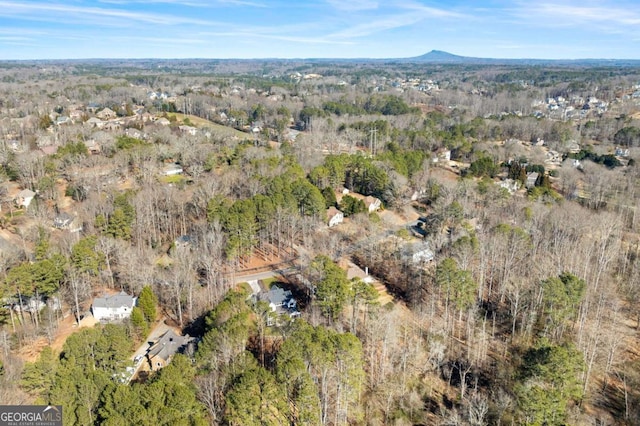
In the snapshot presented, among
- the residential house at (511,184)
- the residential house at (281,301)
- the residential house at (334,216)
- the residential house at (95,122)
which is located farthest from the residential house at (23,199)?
the residential house at (511,184)

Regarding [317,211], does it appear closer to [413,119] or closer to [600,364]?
[600,364]

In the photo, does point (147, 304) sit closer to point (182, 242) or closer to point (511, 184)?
point (182, 242)

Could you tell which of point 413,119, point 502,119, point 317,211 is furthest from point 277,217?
point 502,119

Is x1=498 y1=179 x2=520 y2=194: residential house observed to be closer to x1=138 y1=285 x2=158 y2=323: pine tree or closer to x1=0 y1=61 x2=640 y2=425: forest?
x1=0 y1=61 x2=640 y2=425: forest

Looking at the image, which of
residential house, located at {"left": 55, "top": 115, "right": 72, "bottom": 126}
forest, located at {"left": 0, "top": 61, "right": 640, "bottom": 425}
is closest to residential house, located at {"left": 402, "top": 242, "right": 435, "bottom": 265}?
forest, located at {"left": 0, "top": 61, "right": 640, "bottom": 425}

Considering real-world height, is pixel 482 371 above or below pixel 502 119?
below

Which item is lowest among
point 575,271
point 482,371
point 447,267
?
point 482,371
